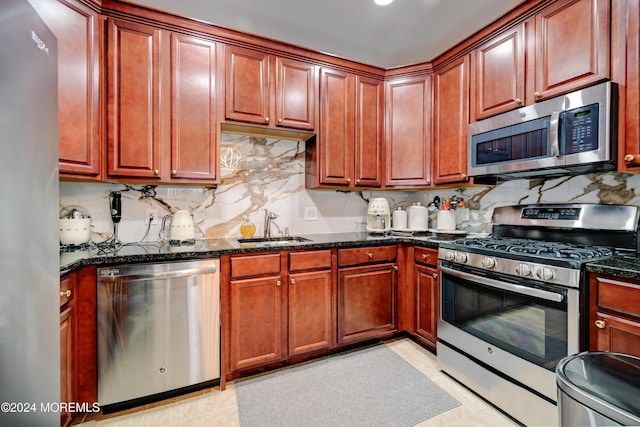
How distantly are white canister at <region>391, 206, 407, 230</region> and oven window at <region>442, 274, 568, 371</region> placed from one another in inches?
36.1

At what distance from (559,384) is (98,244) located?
8.80 ft

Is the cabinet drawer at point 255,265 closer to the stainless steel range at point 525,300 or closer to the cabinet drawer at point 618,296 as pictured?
the stainless steel range at point 525,300

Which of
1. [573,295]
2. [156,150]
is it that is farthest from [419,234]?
[156,150]

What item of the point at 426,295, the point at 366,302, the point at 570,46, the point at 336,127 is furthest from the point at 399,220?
the point at 570,46

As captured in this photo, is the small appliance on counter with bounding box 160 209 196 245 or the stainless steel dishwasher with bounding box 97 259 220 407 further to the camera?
the small appliance on counter with bounding box 160 209 196 245

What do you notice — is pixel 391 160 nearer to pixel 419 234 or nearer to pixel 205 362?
pixel 419 234

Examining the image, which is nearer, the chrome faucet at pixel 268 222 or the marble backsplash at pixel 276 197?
the marble backsplash at pixel 276 197

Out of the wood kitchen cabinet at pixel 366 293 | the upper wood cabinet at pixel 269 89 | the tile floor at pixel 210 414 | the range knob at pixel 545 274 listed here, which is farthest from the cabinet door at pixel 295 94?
the tile floor at pixel 210 414

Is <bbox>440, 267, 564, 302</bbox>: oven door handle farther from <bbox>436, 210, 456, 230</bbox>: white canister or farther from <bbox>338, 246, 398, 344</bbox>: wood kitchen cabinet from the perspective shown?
<bbox>436, 210, 456, 230</bbox>: white canister

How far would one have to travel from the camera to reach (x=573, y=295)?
1.37m

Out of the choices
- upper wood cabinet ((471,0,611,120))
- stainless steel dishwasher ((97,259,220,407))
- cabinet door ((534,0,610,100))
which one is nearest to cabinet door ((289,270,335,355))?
stainless steel dishwasher ((97,259,220,407))

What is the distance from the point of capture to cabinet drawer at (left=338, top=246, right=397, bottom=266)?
2305 mm

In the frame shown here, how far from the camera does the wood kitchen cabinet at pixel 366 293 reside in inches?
91.0

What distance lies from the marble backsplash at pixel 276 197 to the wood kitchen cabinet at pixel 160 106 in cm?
32
